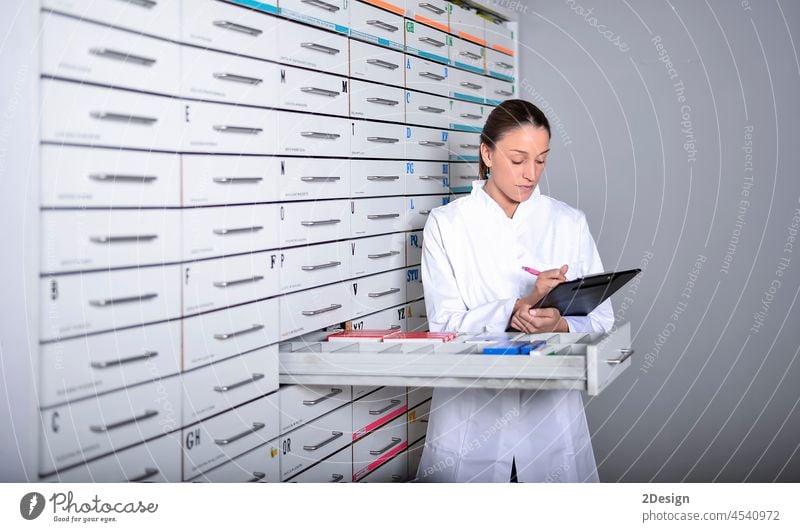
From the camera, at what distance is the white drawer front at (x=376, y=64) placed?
283 centimetres

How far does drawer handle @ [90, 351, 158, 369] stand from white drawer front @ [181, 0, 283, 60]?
2.25ft

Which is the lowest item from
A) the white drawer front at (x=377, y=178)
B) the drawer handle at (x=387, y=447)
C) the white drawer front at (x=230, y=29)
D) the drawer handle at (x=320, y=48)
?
the drawer handle at (x=387, y=447)

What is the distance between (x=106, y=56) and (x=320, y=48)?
3.04ft

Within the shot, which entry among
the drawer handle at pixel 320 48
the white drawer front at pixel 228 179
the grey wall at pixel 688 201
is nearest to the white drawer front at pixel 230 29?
the drawer handle at pixel 320 48

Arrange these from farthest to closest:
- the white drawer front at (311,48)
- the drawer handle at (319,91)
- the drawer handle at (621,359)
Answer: the drawer handle at (319,91), the white drawer front at (311,48), the drawer handle at (621,359)

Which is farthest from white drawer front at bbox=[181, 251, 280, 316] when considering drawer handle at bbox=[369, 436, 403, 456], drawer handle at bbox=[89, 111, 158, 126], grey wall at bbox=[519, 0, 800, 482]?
grey wall at bbox=[519, 0, 800, 482]

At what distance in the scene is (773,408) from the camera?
3854 millimetres

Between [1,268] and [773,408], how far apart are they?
3.21 metres

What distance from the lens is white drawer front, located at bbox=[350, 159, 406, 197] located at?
9.37ft

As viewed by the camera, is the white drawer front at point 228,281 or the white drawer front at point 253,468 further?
the white drawer front at point 253,468

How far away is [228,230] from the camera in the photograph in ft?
7.18

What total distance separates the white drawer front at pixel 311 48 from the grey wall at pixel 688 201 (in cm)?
172

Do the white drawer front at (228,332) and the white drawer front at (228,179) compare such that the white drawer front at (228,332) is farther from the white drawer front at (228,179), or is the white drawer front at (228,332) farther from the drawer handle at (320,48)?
the drawer handle at (320,48)

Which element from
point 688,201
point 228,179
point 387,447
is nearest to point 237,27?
point 228,179
